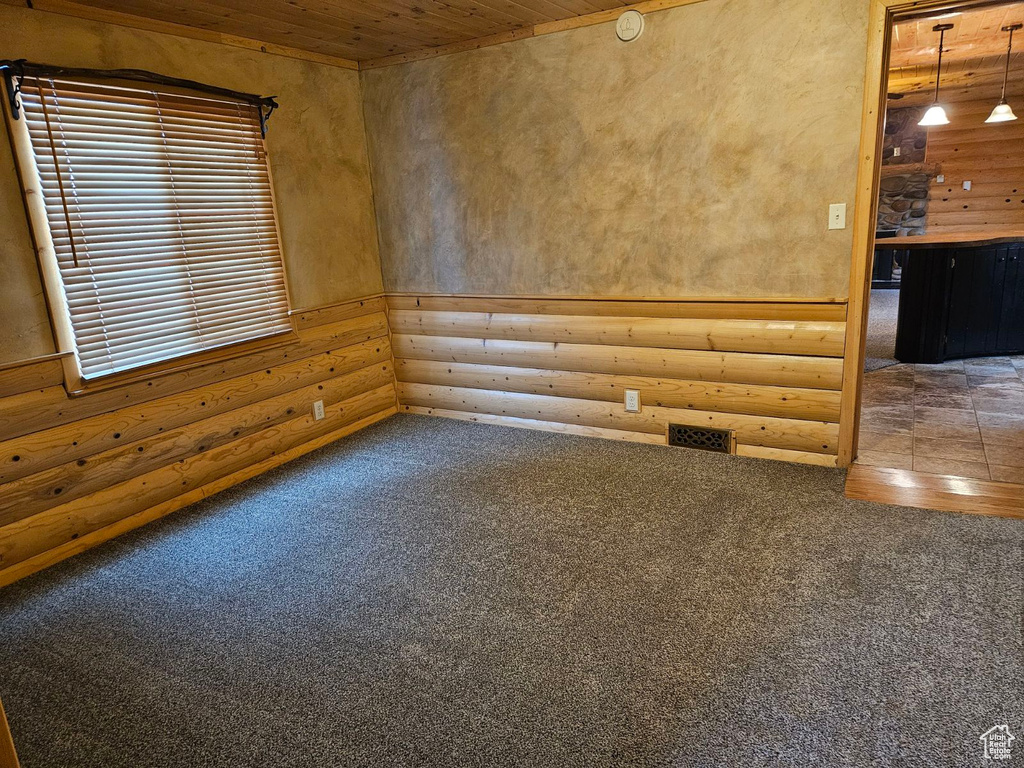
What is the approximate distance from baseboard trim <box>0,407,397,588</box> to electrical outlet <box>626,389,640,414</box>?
1750 mm

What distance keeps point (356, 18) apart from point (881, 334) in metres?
5.31

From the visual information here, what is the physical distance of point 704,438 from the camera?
361cm

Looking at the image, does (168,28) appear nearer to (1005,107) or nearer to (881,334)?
(881,334)

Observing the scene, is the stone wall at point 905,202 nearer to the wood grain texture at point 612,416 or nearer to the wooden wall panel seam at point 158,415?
the wood grain texture at point 612,416

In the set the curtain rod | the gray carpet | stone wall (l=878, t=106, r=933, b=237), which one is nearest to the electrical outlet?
the gray carpet

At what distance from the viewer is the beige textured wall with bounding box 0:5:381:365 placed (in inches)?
103

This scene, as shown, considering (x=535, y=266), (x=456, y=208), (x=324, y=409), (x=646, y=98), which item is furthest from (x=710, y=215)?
(x=324, y=409)

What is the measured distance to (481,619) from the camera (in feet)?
7.29

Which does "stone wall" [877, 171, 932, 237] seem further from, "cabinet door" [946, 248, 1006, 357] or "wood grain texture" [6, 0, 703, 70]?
"wood grain texture" [6, 0, 703, 70]

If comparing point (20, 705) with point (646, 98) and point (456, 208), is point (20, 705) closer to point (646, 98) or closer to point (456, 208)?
point (456, 208)

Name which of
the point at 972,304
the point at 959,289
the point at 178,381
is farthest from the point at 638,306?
the point at 972,304

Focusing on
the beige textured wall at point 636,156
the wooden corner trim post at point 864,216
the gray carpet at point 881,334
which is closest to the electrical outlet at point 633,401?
the beige textured wall at point 636,156

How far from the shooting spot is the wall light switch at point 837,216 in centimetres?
302

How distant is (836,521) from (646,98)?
2.19m
